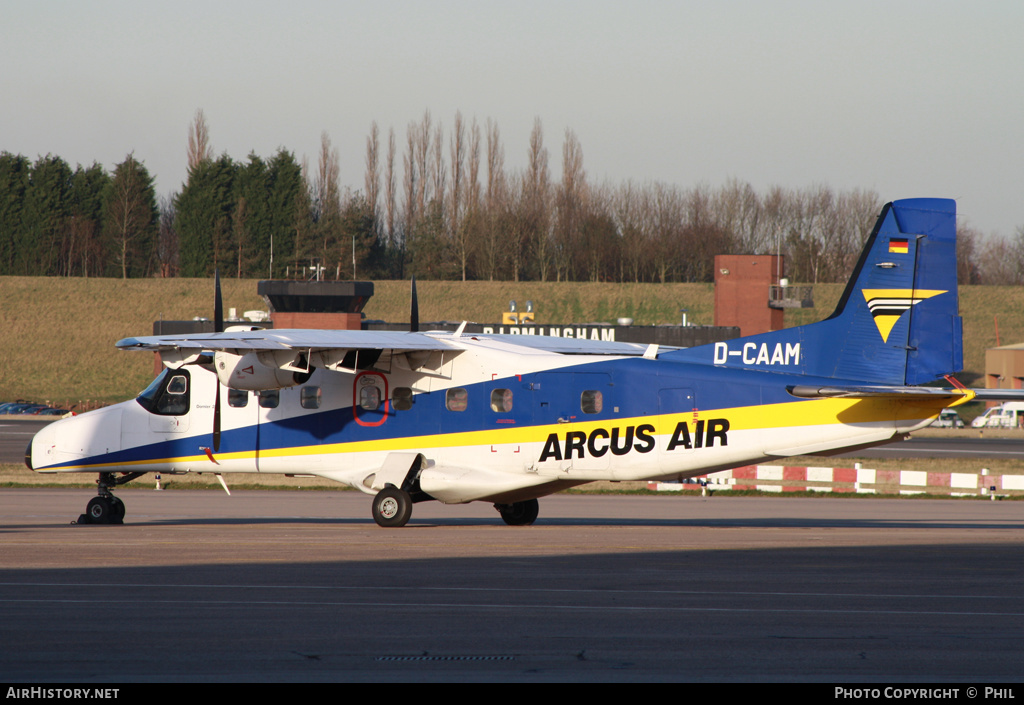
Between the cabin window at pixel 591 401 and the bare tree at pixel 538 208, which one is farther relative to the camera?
the bare tree at pixel 538 208

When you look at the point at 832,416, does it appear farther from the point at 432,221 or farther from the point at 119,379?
the point at 432,221

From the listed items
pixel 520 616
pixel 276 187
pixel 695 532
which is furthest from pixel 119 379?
pixel 520 616

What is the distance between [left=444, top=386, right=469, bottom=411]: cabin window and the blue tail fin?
504cm

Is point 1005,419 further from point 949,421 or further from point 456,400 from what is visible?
point 456,400

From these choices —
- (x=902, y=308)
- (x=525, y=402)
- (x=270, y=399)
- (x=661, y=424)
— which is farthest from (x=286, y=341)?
(x=902, y=308)

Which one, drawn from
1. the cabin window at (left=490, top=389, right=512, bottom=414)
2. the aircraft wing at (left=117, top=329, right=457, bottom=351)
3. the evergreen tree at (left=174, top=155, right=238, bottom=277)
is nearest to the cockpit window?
the aircraft wing at (left=117, top=329, right=457, bottom=351)

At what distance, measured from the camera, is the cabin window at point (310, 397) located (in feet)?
56.1

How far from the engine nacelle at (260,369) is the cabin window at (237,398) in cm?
131

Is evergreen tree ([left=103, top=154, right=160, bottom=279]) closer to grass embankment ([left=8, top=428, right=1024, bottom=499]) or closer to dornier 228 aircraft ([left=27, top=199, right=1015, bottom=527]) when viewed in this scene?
grass embankment ([left=8, top=428, right=1024, bottom=499])

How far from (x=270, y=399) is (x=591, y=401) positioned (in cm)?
561

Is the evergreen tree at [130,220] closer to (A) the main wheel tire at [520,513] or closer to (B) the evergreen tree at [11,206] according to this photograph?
(B) the evergreen tree at [11,206]

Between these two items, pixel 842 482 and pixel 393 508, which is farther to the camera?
pixel 842 482

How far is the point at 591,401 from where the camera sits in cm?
1633

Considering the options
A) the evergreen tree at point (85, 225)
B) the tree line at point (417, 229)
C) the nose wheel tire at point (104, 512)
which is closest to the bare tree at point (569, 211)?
the tree line at point (417, 229)
